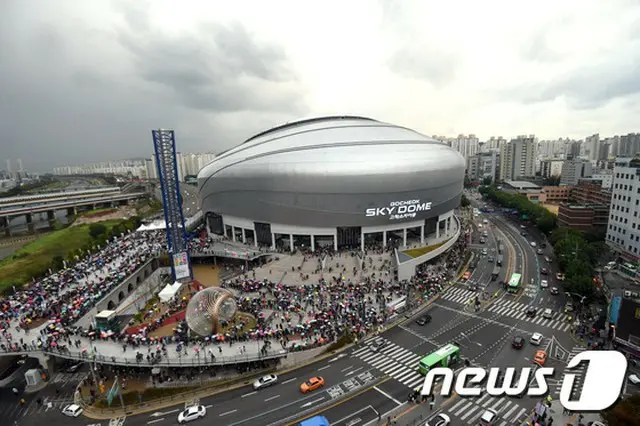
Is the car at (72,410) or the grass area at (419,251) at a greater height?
the grass area at (419,251)

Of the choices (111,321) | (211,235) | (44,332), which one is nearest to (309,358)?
(111,321)

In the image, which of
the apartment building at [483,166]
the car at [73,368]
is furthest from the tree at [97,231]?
the apartment building at [483,166]

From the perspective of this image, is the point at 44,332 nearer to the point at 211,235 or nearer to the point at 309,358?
the point at 309,358

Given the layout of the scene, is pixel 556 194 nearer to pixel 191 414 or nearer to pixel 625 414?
pixel 625 414

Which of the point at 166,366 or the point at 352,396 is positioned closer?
the point at 352,396

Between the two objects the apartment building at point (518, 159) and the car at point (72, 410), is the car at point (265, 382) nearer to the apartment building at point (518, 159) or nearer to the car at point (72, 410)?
the car at point (72, 410)

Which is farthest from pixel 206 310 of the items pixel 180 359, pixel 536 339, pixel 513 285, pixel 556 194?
pixel 556 194

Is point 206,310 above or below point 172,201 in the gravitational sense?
below
